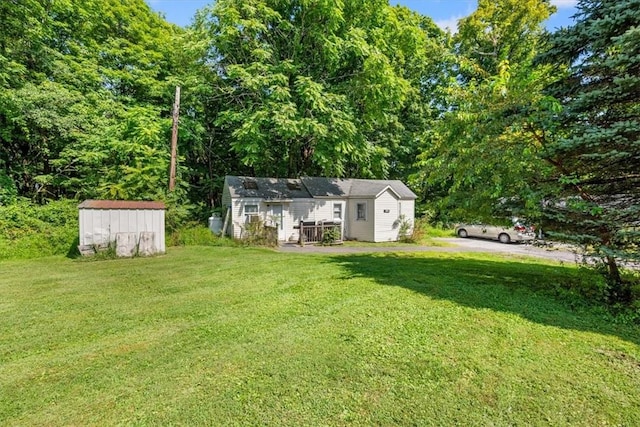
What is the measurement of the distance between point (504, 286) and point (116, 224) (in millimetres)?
10648

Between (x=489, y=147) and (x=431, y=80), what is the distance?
20.6 m

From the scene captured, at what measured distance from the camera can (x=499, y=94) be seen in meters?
6.12

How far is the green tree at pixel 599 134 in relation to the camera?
15.2ft

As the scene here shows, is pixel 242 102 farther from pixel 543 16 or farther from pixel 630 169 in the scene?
pixel 543 16

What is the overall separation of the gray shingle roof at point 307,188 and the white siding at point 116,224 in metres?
4.26

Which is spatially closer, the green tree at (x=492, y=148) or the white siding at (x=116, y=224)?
the green tree at (x=492, y=148)

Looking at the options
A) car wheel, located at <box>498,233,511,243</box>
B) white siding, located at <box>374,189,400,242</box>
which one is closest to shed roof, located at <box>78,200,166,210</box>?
white siding, located at <box>374,189,400,242</box>

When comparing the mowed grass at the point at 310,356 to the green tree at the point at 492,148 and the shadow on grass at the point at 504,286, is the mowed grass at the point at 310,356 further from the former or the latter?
the green tree at the point at 492,148

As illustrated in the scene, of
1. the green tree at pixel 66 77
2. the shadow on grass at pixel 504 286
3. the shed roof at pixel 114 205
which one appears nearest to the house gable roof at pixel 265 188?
the shed roof at pixel 114 205

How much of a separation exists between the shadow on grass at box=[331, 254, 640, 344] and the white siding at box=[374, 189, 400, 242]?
619 centimetres

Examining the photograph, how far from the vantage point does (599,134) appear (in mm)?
4535

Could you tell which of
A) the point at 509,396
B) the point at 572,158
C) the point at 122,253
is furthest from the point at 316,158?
the point at 509,396

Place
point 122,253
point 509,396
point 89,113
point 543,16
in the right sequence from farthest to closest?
1. point 543,16
2. point 89,113
3. point 122,253
4. point 509,396

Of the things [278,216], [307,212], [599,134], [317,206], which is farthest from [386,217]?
[599,134]
